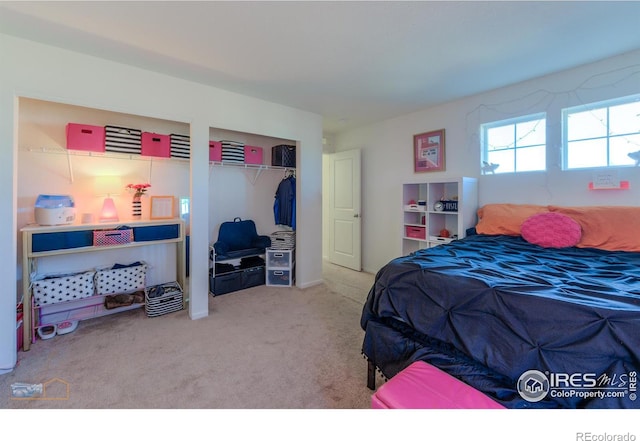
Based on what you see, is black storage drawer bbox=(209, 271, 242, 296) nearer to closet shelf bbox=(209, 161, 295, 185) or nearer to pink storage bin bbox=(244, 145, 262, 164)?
closet shelf bbox=(209, 161, 295, 185)

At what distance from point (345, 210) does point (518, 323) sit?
371 cm

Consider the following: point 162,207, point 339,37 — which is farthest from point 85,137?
point 339,37

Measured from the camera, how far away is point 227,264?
3.60 meters

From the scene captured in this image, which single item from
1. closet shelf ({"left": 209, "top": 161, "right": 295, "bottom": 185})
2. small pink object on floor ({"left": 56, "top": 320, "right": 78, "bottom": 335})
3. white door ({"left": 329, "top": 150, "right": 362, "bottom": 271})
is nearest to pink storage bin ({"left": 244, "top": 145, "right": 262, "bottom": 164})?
closet shelf ({"left": 209, "top": 161, "right": 295, "bottom": 185})

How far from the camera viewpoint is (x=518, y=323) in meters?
1.09

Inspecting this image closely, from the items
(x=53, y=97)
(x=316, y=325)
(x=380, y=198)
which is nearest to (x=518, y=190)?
(x=380, y=198)

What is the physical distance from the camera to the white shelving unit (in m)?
3.00

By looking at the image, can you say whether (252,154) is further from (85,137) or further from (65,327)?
(65,327)

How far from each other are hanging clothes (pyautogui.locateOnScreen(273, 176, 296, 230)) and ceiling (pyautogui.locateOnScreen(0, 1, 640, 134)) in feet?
4.46

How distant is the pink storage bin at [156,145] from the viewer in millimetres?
2730
